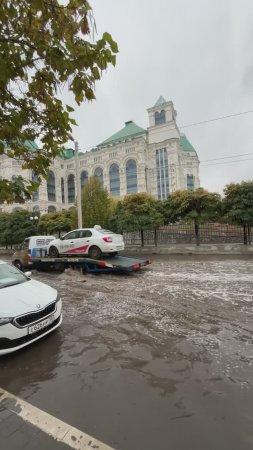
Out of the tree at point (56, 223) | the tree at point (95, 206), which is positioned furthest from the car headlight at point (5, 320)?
the tree at point (56, 223)

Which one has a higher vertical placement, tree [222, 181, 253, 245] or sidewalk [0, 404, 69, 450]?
tree [222, 181, 253, 245]

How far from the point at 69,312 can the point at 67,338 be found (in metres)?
1.37

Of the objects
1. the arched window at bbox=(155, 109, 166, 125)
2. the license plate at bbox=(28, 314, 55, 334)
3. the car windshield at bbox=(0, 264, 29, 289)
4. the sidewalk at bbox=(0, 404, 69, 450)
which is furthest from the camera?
the arched window at bbox=(155, 109, 166, 125)

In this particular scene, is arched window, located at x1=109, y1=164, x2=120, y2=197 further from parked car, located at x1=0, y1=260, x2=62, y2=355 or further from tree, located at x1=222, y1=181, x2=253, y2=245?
parked car, located at x1=0, y1=260, x2=62, y2=355

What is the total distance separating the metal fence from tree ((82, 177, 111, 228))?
309cm

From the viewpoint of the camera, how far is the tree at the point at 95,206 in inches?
958

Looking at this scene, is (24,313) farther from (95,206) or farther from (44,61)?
(95,206)

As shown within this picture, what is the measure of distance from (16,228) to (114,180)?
45.4 metres

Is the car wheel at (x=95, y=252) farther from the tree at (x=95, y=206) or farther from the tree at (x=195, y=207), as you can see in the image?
the tree at (x=95, y=206)

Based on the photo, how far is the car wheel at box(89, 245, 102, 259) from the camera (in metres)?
10.5

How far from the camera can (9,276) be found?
16.3 ft

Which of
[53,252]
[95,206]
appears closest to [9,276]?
[53,252]

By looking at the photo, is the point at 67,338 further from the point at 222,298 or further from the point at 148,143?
the point at 148,143

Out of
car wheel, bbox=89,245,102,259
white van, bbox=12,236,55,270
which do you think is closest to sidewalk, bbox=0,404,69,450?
car wheel, bbox=89,245,102,259
